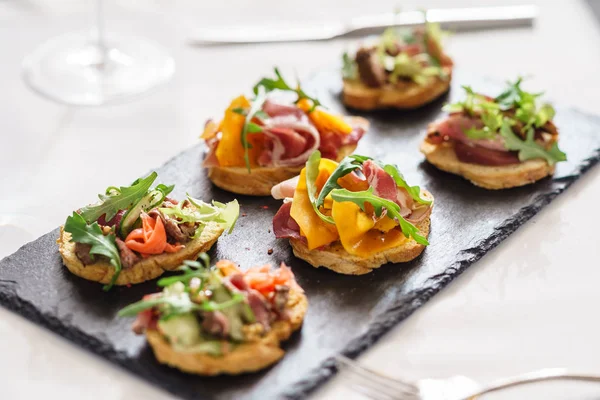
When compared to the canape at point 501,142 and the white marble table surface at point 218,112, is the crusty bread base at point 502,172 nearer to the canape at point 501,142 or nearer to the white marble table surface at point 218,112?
the canape at point 501,142

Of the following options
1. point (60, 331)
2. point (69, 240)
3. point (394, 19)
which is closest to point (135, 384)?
point (60, 331)

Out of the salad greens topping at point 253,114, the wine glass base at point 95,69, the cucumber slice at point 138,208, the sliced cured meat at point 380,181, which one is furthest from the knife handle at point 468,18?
the cucumber slice at point 138,208

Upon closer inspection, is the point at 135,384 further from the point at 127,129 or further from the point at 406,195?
the point at 127,129

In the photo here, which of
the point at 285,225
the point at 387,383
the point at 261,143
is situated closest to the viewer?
the point at 387,383

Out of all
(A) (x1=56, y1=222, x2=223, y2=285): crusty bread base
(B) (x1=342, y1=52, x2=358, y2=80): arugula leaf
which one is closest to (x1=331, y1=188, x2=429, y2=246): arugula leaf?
(A) (x1=56, y1=222, x2=223, y2=285): crusty bread base

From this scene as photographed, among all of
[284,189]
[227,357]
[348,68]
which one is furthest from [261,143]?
[227,357]

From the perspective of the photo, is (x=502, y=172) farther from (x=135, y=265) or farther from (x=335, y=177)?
(x=135, y=265)

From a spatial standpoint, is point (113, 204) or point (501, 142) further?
point (501, 142)
